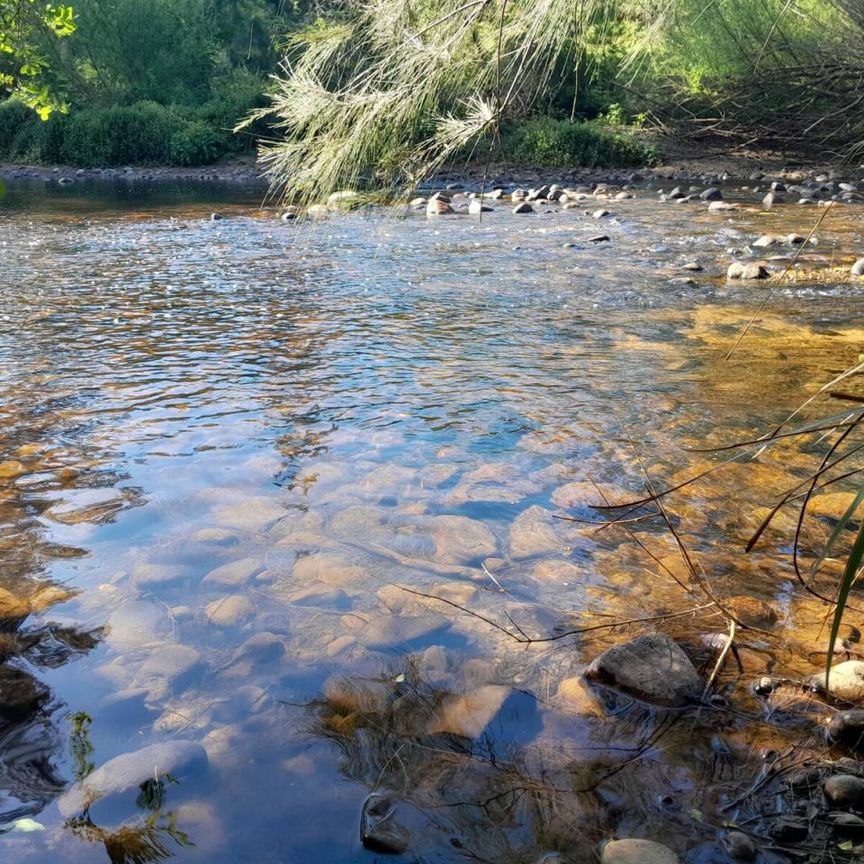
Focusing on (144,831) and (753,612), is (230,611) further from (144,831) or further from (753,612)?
(753,612)

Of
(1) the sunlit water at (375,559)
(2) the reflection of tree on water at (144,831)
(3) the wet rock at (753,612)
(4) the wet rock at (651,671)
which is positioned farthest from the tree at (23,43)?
(3) the wet rock at (753,612)

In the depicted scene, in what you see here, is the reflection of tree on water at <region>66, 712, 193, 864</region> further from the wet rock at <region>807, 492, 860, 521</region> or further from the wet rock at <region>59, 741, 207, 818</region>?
the wet rock at <region>807, 492, 860, 521</region>

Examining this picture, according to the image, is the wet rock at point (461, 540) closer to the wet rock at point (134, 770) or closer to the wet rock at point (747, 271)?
the wet rock at point (134, 770)

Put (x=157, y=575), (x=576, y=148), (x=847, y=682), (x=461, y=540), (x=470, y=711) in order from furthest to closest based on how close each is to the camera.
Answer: (x=576, y=148) < (x=461, y=540) < (x=157, y=575) < (x=470, y=711) < (x=847, y=682)

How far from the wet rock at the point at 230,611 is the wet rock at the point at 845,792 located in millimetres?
1901

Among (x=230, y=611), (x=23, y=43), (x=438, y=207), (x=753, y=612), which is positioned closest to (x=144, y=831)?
(x=230, y=611)

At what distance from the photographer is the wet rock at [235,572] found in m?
3.35

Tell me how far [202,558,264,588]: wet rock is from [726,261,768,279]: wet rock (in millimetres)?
7160

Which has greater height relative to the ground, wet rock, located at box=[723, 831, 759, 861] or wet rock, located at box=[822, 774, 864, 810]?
wet rock, located at box=[822, 774, 864, 810]

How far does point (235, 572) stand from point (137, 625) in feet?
1.48

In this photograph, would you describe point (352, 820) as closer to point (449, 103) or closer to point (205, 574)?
A: point (205, 574)

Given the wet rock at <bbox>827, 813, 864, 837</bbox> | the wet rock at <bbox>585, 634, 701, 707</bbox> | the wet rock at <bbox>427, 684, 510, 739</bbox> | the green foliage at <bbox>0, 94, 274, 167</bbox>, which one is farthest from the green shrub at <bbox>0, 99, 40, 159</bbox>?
the wet rock at <bbox>827, 813, 864, 837</bbox>

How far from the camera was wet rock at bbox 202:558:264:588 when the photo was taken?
335cm

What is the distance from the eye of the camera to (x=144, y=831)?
2150mm
